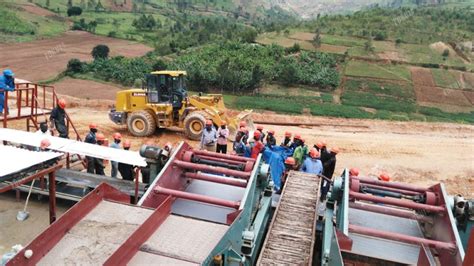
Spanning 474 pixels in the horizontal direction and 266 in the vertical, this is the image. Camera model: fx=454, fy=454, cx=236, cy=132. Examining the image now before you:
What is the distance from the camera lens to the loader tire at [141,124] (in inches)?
584

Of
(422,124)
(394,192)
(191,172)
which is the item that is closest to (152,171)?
(191,172)

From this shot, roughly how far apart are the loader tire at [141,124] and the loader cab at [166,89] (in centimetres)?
53

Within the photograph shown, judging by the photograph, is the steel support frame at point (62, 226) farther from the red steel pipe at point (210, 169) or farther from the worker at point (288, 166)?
the worker at point (288, 166)

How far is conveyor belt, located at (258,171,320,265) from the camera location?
5.86 m

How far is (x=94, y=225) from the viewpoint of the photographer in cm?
471

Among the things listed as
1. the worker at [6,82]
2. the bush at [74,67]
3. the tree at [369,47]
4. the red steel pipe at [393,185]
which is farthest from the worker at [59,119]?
the tree at [369,47]

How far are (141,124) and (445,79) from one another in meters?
22.9

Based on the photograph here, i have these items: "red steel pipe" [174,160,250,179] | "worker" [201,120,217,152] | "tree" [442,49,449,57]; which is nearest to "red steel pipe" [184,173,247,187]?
"red steel pipe" [174,160,250,179]

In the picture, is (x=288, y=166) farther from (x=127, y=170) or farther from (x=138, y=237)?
(x=138, y=237)

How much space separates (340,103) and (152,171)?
62.5 ft

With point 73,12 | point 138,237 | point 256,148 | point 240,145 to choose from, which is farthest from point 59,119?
point 73,12

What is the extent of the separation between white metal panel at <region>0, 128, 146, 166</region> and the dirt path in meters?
18.2

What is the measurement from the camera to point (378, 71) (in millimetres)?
30250

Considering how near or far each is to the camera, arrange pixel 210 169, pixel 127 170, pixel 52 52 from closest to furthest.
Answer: pixel 210 169 → pixel 127 170 → pixel 52 52
